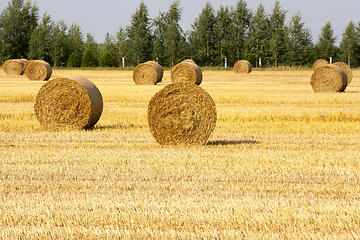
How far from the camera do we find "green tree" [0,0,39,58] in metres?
65.1

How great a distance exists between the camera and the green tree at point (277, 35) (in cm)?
6060

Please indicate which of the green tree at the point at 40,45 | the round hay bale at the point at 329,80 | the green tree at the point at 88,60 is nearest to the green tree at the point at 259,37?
the green tree at the point at 88,60

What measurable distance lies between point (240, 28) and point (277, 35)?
6.79 metres

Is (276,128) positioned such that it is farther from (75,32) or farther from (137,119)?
(75,32)

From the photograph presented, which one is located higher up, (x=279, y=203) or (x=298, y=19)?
(x=298, y=19)

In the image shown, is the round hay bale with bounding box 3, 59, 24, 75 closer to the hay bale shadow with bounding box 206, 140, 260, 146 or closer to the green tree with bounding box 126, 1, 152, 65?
the green tree with bounding box 126, 1, 152, 65

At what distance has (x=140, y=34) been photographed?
215 ft

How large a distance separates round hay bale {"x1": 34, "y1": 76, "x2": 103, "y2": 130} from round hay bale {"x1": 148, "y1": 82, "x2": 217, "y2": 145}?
246 centimetres

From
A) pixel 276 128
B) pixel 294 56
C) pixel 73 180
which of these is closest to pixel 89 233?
pixel 73 180

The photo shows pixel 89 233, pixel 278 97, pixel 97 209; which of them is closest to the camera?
pixel 89 233

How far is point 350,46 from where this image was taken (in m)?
60.5

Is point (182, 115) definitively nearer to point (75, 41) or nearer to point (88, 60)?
point (88, 60)

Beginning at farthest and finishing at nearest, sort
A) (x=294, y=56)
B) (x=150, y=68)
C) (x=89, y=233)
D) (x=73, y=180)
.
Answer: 1. (x=294, y=56)
2. (x=150, y=68)
3. (x=73, y=180)
4. (x=89, y=233)

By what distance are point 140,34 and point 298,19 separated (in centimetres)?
2159
